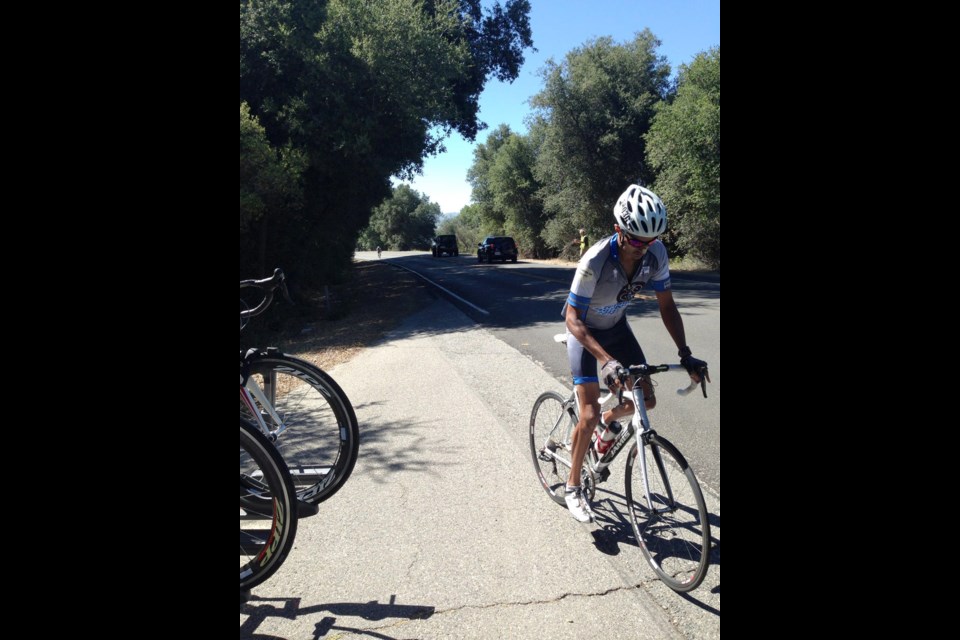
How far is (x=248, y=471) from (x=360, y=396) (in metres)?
4.40

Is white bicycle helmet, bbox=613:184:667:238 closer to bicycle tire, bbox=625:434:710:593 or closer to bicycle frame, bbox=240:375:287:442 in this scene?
bicycle tire, bbox=625:434:710:593

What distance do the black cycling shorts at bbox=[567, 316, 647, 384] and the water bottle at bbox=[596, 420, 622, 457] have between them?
0.27 m

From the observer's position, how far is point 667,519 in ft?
10.8

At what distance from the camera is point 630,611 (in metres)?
2.82

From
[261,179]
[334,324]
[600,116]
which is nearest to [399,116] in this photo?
[261,179]

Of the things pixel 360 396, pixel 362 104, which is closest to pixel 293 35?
pixel 362 104

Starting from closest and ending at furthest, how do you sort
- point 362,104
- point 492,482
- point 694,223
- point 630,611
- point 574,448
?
point 630,611, point 574,448, point 492,482, point 362,104, point 694,223

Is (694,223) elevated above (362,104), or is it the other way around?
(362,104)

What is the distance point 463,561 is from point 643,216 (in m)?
2.03

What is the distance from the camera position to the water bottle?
3.51m

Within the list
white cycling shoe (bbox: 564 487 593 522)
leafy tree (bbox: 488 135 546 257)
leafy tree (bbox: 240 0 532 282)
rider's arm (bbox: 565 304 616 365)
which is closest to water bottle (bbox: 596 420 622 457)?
white cycling shoe (bbox: 564 487 593 522)
